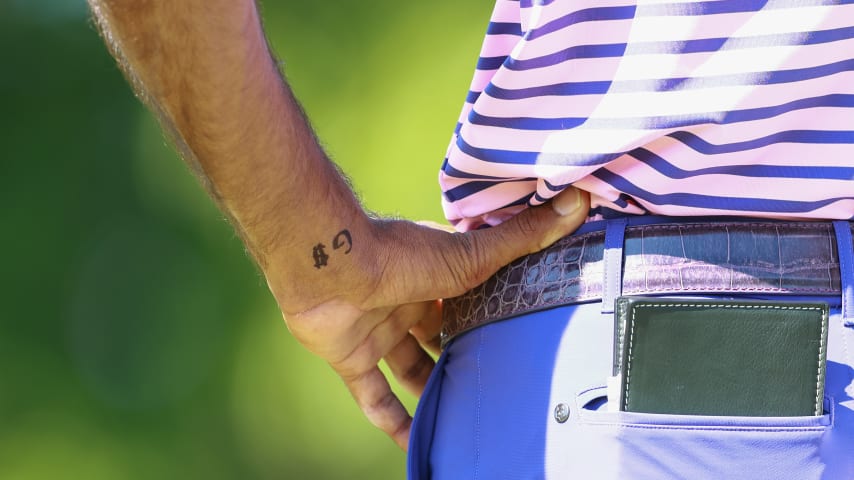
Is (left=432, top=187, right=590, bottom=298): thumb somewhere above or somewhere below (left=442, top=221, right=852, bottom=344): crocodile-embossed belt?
above

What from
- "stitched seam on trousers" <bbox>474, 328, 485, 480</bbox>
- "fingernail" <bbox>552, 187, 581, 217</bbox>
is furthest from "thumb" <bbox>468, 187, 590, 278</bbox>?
"stitched seam on trousers" <bbox>474, 328, 485, 480</bbox>

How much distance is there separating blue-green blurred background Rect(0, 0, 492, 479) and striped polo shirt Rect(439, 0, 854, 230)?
253 cm

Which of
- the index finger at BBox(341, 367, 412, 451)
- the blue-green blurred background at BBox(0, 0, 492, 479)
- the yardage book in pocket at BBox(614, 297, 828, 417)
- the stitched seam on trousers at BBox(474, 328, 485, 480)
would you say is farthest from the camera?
the blue-green blurred background at BBox(0, 0, 492, 479)

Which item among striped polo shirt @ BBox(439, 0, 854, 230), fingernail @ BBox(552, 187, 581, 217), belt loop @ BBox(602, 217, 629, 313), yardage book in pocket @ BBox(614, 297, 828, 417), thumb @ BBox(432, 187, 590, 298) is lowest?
yardage book in pocket @ BBox(614, 297, 828, 417)

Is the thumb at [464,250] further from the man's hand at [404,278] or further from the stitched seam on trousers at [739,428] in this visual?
the stitched seam on trousers at [739,428]

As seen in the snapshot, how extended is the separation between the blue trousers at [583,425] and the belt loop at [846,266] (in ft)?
0.04

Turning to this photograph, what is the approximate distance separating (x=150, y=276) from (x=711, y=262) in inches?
132

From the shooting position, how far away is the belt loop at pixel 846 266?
3.36ft

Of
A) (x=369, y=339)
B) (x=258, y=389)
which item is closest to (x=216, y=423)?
(x=258, y=389)

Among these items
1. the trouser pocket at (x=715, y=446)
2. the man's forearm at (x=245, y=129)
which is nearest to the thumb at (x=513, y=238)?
the man's forearm at (x=245, y=129)

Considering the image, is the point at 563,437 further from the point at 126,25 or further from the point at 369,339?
the point at 126,25

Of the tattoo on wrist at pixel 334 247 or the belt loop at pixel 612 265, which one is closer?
the belt loop at pixel 612 265

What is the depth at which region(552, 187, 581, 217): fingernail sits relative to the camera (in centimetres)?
118

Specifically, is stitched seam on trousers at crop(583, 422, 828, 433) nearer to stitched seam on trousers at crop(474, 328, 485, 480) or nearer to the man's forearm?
stitched seam on trousers at crop(474, 328, 485, 480)
